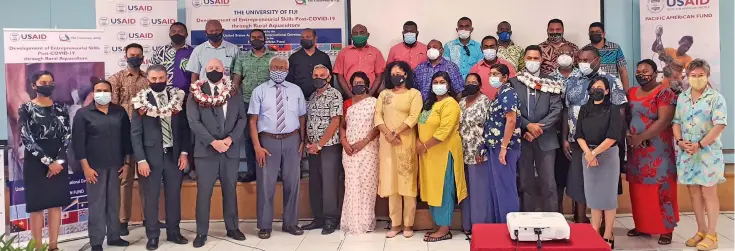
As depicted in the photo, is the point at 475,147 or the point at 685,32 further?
the point at 685,32

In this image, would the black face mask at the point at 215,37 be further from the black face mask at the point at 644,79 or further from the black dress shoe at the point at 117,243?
the black face mask at the point at 644,79

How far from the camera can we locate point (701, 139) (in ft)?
14.7

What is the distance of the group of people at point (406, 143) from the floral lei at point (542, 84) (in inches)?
0.4

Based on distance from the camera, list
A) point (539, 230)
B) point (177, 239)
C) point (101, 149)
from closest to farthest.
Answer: point (539, 230) → point (101, 149) → point (177, 239)

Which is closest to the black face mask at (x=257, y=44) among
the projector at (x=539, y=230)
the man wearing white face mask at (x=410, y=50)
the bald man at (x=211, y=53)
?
the bald man at (x=211, y=53)

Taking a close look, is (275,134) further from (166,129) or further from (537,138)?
(537,138)

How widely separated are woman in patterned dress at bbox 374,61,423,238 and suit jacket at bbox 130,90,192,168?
Answer: 1.56 metres

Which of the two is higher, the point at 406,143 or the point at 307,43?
the point at 307,43

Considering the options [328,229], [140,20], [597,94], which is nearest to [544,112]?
[597,94]

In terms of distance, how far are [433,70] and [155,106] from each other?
232cm

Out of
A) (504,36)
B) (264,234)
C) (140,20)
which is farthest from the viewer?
(140,20)

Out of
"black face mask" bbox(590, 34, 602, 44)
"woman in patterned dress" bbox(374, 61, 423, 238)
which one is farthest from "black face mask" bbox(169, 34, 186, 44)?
"black face mask" bbox(590, 34, 602, 44)

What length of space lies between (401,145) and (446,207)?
621 millimetres

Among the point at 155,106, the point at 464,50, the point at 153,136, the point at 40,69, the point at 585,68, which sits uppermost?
the point at 464,50
